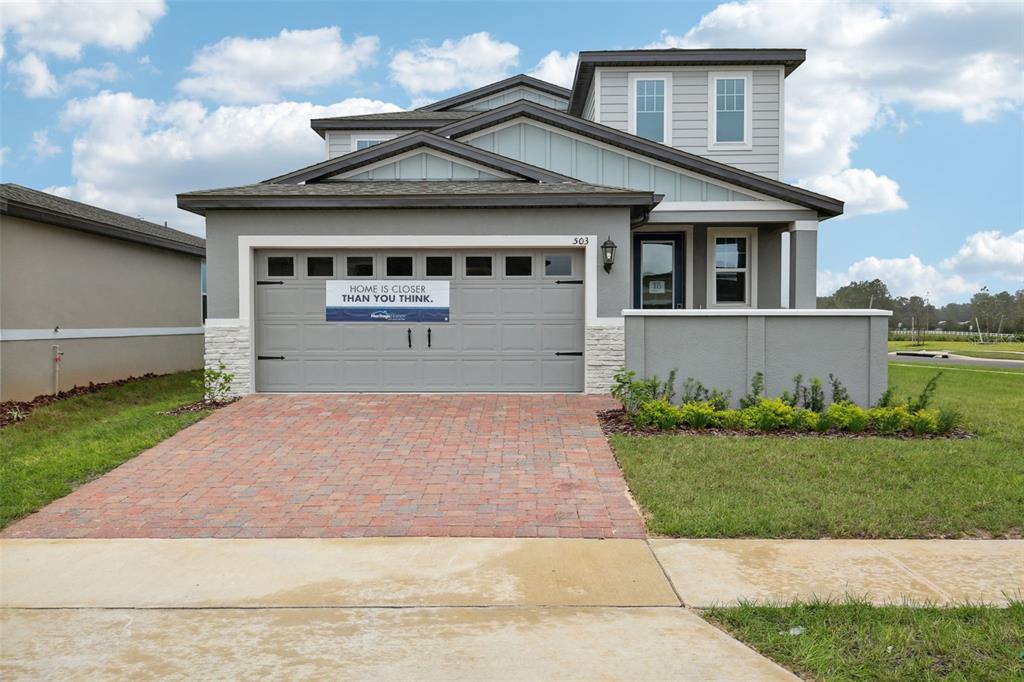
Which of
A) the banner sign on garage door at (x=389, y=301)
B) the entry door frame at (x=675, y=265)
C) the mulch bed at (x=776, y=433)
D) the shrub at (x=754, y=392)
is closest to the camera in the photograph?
the mulch bed at (x=776, y=433)

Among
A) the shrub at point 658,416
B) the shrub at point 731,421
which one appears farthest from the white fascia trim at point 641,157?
the shrub at point 658,416

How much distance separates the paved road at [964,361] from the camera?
76.4ft

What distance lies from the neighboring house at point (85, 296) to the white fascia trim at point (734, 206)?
11188 millimetres

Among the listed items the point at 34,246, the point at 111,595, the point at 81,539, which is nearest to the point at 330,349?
the point at 34,246

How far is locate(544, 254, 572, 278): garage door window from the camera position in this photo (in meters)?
13.0

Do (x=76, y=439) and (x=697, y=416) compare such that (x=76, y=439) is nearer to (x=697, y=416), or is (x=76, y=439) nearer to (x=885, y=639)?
(x=697, y=416)

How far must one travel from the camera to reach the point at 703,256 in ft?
54.4

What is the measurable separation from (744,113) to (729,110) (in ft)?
1.13

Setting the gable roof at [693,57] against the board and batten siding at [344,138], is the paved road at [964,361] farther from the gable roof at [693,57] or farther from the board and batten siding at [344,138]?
the board and batten siding at [344,138]

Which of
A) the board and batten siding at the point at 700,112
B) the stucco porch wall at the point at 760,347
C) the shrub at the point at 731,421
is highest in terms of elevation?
the board and batten siding at the point at 700,112

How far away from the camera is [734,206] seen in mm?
15344

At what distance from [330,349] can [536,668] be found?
9640mm

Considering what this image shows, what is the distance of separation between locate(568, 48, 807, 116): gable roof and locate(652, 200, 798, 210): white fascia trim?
3.99 metres

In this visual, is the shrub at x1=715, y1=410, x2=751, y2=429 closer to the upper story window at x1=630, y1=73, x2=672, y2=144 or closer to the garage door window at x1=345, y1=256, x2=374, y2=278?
the garage door window at x1=345, y1=256, x2=374, y2=278
